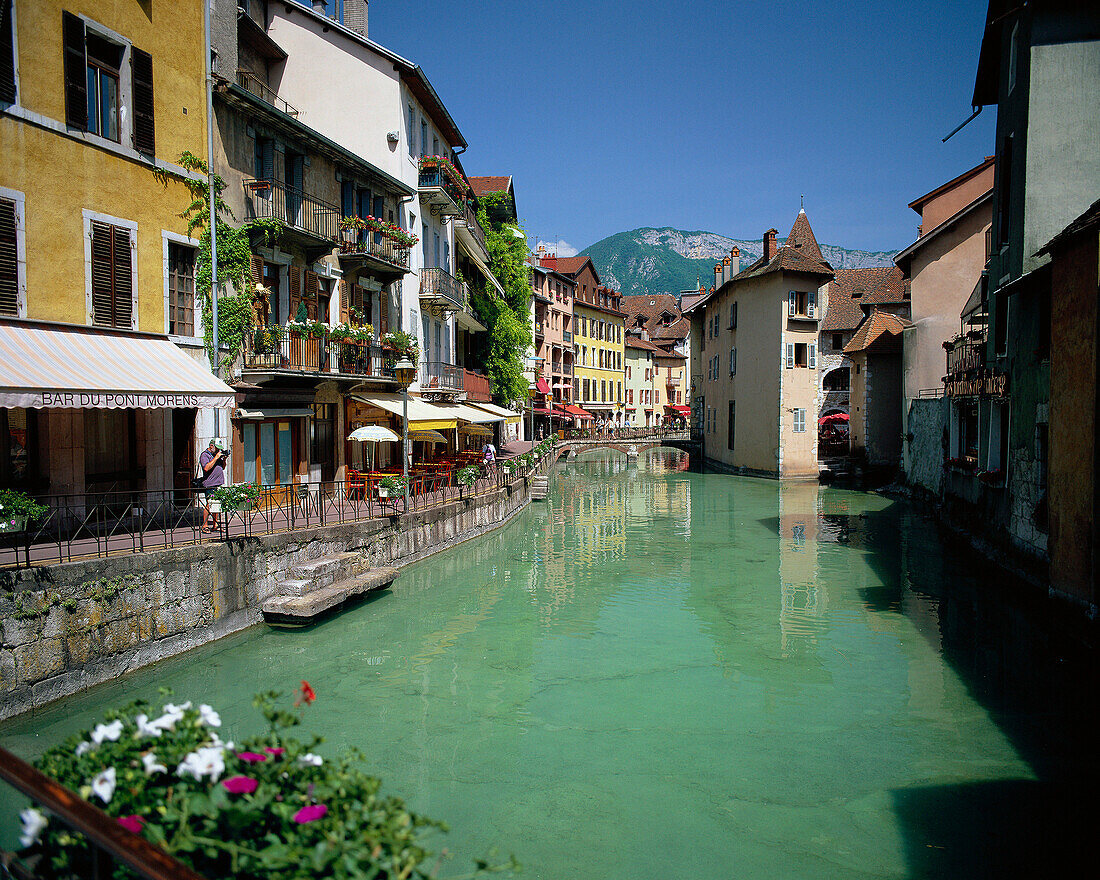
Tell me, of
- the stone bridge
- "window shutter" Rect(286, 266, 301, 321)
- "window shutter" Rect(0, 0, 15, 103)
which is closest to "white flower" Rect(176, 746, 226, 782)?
"window shutter" Rect(0, 0, 15, 103)

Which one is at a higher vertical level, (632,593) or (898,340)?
(898,340)

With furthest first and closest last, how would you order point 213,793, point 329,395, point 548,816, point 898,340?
point 898,340
point 329,395
point 548,816
point 213,793

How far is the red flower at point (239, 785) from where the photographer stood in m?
2.59

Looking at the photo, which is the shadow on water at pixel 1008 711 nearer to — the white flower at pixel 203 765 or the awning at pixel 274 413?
the white flower at pixel 203 765

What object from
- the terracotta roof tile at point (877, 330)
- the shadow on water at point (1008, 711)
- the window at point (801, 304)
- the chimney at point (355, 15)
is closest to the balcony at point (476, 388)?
the chimney at point (355, 15)

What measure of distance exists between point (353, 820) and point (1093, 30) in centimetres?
2001

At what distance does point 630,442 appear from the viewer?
201 ft

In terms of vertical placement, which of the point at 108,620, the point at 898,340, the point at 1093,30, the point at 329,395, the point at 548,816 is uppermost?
the point at 1093,30

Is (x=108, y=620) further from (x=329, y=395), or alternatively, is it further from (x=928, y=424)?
(x=928, y=424)

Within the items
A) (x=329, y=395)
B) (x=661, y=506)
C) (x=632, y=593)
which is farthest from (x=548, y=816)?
(x=661, y=506)

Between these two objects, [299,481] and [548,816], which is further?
[299,481]

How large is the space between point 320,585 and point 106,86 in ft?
33.5

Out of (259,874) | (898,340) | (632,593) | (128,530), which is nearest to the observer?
(259,874)

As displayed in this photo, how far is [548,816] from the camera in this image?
721 cm
